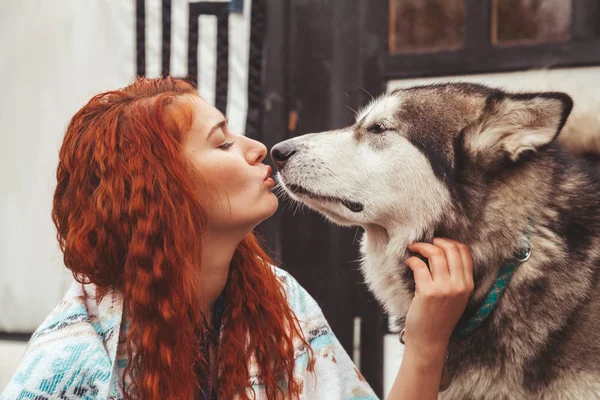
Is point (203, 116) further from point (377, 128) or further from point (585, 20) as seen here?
point (585, 20)

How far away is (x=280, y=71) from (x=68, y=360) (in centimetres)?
195

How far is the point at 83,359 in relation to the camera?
5.65 feet

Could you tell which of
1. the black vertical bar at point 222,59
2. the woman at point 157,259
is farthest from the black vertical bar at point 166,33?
the woman at point 157,259

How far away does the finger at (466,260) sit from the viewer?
5.94ft

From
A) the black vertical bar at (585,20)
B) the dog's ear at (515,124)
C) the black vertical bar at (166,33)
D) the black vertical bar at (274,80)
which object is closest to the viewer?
the dog's ear at (515,124)

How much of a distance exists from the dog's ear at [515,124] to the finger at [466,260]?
276mm

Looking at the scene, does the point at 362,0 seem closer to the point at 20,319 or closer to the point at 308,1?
the point at 308,1

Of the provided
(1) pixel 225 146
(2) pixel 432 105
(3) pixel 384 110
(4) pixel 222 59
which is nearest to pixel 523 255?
(2) pixel 432 105

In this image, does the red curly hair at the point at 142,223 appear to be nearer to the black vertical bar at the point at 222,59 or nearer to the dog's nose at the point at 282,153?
the dog's nose at the point at 282,153

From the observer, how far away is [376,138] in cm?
214

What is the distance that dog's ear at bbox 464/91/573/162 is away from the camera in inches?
70.6

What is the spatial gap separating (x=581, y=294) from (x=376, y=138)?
790 millimetres

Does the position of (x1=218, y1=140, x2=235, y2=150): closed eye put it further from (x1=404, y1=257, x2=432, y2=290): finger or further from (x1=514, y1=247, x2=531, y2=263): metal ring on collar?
(x1=514, y1=247, x2=531, y2=263): metal ring on collar

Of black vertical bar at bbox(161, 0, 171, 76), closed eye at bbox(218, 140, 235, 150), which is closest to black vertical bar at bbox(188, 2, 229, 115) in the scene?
black vertical bar at bbox(161, 0, 171, 76)
